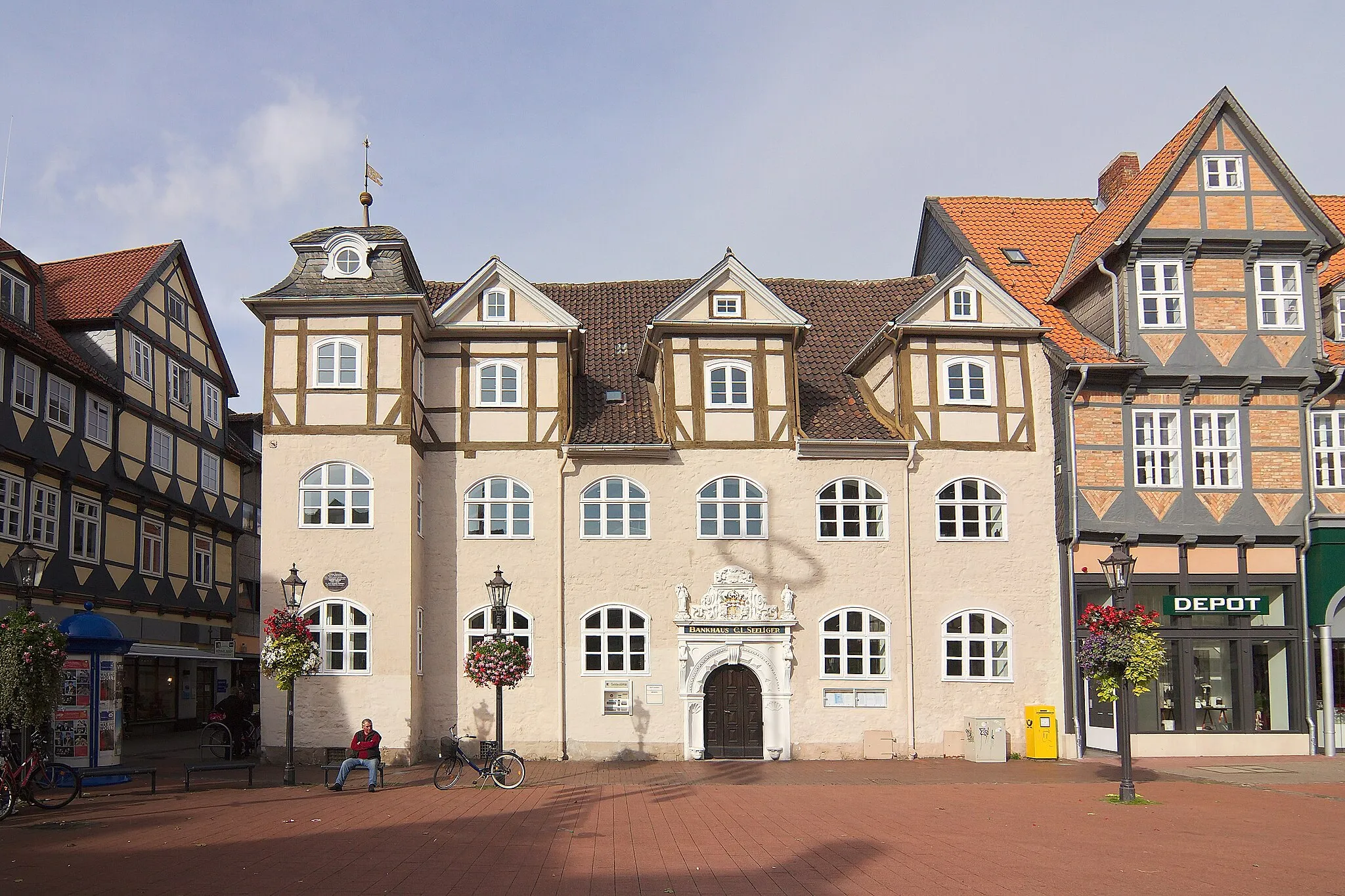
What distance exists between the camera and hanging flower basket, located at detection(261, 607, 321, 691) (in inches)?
911

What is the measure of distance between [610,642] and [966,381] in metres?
10.4

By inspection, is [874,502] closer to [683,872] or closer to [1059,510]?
[1059,510]

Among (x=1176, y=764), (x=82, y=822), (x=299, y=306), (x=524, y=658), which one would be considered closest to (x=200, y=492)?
(x=299, y=306)

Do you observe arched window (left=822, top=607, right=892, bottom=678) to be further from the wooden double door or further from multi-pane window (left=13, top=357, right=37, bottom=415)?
multi-pane window (left=13, top=357, right=37, bottom=415)

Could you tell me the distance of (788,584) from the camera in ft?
92.3

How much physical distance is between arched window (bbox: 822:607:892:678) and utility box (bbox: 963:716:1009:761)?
2.25 meters

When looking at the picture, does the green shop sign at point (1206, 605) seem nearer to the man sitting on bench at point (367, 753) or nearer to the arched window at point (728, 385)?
the arched window at point (728, 385)

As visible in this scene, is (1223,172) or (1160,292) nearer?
(1160,292)

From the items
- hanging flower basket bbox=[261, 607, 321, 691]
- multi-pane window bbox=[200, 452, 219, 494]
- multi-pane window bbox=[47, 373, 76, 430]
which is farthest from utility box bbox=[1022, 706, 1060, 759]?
multi-pane window bbox=[200, 452, 219, 494]

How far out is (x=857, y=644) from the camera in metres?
28.0

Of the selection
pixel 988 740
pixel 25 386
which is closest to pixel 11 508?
pixel 25 386

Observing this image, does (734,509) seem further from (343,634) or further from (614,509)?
(343,634)

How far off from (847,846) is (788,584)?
13311 millimetres

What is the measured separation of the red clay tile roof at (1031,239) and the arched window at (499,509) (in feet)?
42.6
